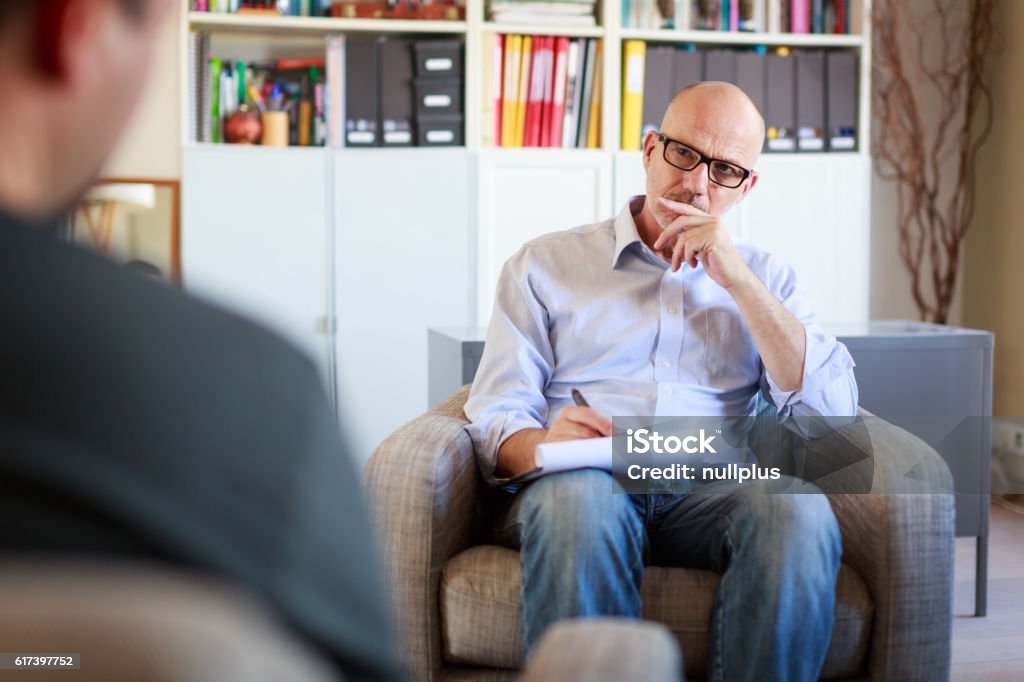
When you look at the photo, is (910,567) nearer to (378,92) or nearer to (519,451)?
(519,451)

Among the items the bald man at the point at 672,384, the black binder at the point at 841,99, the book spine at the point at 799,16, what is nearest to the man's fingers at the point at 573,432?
the bald man at the point at 672,384

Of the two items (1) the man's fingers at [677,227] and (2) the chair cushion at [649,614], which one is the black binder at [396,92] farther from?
(2) the chair cushion at [649,614]

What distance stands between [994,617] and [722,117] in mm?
1470

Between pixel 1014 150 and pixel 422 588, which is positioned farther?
pixel 1014 150

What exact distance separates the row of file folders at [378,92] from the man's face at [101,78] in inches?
125

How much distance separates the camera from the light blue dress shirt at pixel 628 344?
1.73 meters

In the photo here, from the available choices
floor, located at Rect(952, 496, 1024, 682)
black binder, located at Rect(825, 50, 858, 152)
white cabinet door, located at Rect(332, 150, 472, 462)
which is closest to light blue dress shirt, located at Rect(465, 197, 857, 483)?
floor, located at Rect(952, 496, 1024, 682)

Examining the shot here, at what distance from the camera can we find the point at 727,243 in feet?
5.68

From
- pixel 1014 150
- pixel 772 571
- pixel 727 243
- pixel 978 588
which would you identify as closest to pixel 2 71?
pixel 772 571

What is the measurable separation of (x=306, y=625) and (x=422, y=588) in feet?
3.96

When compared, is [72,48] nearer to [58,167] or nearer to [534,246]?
[58,167]

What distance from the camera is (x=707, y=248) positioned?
5.65 ft

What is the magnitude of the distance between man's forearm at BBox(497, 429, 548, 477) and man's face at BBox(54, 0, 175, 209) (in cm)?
127

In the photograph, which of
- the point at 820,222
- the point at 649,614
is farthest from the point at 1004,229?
the point at 649,614
